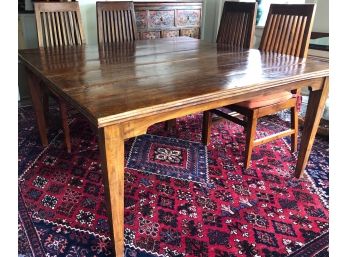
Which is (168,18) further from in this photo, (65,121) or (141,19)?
(65,121)

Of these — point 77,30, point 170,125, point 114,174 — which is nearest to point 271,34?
point 170,125

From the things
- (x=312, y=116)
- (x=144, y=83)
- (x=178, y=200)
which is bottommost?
(x=178, y=200)

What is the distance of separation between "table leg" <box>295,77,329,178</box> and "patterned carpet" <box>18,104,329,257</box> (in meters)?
0.16

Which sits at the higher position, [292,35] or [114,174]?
[292,35]

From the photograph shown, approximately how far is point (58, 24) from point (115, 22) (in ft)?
1.46

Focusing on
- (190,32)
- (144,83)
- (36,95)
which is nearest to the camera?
(144,83)


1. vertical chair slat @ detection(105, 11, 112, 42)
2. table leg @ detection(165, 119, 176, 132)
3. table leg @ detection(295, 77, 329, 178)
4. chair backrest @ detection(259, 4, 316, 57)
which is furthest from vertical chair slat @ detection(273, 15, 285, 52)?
vertical chair slat @ detection(105, 11, 112, 42)

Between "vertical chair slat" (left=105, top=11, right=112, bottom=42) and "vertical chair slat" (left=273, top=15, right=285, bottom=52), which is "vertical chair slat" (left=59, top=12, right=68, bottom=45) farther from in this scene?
"vertical chair slat" (left=273, top=15, right=285, bottom=52)

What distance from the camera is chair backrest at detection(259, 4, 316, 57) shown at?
197 cm

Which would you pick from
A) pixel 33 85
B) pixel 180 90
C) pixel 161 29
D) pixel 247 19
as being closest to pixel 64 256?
pixel 180 90

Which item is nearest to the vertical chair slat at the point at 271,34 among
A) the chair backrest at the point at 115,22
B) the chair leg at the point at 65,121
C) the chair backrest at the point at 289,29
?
the chair backrest at the point at 289,29

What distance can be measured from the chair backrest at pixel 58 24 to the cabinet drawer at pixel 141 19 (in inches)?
39.7

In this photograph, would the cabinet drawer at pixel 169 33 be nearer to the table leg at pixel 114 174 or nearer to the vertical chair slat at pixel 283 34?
the vertical chair slat at pixel 283 34

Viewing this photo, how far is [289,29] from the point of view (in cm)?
208
